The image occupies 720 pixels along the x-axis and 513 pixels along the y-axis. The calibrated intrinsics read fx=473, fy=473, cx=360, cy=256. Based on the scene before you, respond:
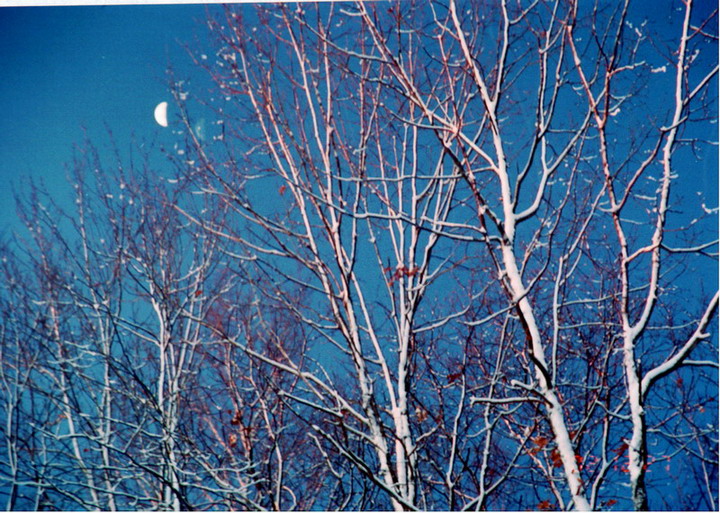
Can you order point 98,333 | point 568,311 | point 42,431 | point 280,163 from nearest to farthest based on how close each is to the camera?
point 42,431 → point 280,163 → point 98,333 → point 568,311

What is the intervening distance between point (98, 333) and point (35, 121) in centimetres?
132

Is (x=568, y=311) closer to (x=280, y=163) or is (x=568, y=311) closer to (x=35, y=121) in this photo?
(x=280, y=163)

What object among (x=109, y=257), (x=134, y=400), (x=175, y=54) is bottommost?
(x=134, y=400)

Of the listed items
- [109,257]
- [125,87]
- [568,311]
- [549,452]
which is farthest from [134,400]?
[568,311]

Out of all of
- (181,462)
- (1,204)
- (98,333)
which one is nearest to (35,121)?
(1,204)

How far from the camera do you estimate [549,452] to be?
3.50 meters

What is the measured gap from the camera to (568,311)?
3.95m

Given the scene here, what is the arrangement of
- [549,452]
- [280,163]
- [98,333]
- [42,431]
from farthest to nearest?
[549,452], [98,333], [280,163], [42,431]

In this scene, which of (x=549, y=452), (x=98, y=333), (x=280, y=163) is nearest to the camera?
(x=280, y=163)

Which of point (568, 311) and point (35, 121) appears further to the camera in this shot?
point (568, 311)

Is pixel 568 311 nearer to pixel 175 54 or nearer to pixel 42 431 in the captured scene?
pixel 175 54

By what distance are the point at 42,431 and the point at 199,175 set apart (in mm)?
1680

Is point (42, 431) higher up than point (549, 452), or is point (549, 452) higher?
point (549, 452)

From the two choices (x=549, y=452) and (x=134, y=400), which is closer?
(x=134, y=400)
